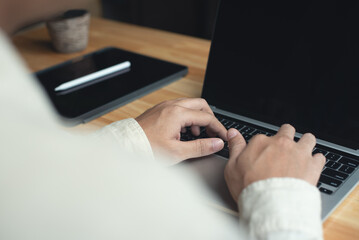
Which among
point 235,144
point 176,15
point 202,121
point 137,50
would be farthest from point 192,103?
point 176,15

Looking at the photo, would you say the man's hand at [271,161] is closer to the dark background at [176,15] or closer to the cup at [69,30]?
the cup at [69,30]

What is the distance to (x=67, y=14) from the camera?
1.26 m

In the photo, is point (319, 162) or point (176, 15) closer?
point (319, 162)

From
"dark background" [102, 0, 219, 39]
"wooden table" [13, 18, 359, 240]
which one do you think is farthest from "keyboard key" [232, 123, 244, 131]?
"dark background" [102, 0, 219, 39]

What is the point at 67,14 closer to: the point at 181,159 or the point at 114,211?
the point at 181,159

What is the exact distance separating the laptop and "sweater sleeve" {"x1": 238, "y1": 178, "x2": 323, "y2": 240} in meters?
0.12

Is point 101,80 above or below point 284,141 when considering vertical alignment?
below

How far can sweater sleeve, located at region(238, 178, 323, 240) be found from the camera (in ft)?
1.49

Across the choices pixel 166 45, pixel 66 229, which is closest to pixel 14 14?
pixel 166 45

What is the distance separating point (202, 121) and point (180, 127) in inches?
1.8

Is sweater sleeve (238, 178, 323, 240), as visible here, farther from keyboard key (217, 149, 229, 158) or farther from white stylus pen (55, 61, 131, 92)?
white stylus pen (55, 61, 131, 92)

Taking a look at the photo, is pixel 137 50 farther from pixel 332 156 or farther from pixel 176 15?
pixel 176 15

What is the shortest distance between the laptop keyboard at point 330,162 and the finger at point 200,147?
3 cm

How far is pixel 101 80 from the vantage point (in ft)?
3.46
